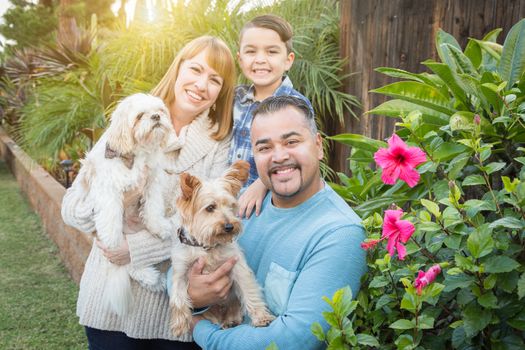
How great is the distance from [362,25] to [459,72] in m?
3.26

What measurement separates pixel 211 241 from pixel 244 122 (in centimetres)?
94

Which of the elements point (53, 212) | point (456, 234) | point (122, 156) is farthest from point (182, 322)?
point (53, 212)

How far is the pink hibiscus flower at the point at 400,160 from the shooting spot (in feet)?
5.16

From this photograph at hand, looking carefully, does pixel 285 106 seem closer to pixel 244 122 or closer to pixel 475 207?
pixel 475 207

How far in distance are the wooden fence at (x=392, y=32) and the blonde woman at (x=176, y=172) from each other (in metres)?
2.19

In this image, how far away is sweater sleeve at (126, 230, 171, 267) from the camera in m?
2.57

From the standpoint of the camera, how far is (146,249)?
2578 mm

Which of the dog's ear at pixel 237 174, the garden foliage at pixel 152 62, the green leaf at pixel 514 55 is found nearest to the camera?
the green leaf at pixel 514 55

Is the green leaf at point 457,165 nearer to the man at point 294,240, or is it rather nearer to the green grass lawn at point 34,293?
the man at point 294,240

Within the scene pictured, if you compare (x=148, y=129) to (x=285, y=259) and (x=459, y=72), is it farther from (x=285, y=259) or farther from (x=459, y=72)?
(x=459, y=72)

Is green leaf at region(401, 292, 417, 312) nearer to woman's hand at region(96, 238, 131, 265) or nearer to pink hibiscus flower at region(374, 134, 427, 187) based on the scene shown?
pink hibiscus flower at region(374, 134, 427, 187)

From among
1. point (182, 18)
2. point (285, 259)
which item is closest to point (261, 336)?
point (285, 259)

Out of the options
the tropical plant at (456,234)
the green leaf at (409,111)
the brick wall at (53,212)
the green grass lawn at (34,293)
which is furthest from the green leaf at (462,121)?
the brick wall at (53,212)

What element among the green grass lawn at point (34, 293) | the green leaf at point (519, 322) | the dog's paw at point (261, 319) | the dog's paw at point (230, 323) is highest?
the green leaf at point (519, 322)
